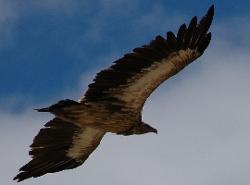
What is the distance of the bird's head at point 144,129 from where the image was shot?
19.8 m

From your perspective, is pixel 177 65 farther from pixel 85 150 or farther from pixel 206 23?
pixel 85 150

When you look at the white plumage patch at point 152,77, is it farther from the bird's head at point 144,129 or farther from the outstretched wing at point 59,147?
the outstretched wing at point 59,147

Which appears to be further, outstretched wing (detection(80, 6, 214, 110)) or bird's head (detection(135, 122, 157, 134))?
bird's head (detection(135, 122, 157, 134))

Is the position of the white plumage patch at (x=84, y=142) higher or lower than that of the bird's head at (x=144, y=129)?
higher

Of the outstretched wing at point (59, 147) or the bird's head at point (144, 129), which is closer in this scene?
the bird's head at point (144, 129)

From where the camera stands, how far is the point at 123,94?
1902cm

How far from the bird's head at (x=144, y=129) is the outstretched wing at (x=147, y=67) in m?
0.64

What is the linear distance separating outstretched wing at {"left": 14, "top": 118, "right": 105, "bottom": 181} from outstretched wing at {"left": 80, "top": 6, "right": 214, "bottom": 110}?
249 cm

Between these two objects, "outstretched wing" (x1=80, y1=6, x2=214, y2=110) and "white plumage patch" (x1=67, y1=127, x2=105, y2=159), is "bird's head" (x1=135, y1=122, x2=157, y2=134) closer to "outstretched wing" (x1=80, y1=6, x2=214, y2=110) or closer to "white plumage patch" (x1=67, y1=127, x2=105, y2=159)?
"outstretched wing" (x1=80, y1=6, x2=214, y2=110)

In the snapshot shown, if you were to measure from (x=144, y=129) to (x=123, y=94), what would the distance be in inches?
51.5

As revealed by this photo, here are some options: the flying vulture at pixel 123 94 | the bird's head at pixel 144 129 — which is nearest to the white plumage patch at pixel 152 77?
the flying vulture at pixel 123 94

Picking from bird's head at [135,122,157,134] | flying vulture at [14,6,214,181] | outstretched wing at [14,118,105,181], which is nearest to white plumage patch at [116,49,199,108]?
flying vulture at [14,6,214,181]

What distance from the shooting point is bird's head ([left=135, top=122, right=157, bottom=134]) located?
19781 millimetres

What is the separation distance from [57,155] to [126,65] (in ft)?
13.3
